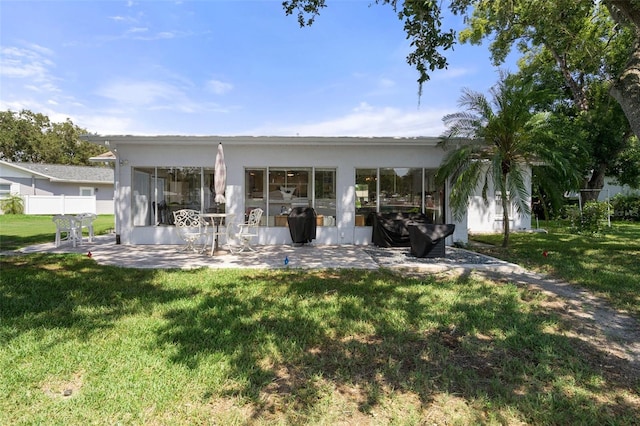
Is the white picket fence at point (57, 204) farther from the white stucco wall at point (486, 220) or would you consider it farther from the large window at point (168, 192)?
the white stucco wall at point (486, 220)

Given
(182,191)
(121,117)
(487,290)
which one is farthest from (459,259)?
(121,117)

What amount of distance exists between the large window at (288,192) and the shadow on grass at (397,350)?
5247 mm

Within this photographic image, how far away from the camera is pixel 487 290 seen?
215 inches

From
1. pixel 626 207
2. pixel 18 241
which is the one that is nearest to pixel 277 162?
pixel 18 241

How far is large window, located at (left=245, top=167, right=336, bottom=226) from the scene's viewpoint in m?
10.3

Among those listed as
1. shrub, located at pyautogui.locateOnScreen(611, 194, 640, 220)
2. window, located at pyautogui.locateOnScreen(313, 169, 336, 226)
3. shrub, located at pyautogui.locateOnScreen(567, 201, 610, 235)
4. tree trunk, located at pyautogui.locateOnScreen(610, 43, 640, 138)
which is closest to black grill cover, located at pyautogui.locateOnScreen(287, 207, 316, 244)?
window, located at pyautogui.locateOnScreen(313, 169, 336, 226)

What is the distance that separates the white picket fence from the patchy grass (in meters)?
24.8

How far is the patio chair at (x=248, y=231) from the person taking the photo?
9.05 metres

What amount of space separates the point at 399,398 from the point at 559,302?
362 cm

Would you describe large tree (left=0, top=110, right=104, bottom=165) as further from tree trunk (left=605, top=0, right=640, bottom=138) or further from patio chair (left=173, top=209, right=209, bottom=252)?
tree trunk (left=605, top=0, right=640, bottom=138)

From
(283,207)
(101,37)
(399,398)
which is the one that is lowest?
(399,398)

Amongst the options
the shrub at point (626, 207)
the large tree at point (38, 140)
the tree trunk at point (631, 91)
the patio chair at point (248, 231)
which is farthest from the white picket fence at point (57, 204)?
the shrub at point (626, 207)

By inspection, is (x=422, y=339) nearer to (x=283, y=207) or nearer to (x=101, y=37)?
(x=283, y=207)

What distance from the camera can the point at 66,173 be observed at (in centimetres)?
2867
